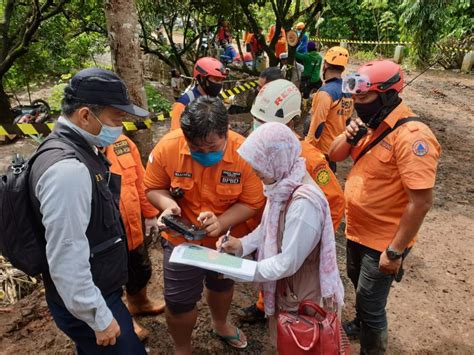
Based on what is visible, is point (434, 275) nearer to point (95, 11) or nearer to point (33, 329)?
point (33, 329)

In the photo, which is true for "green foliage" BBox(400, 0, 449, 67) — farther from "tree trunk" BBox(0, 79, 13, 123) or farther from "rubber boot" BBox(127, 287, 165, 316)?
"rubber boot" BBox(127, 287, 165, 316)

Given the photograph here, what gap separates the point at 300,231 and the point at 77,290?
1063mm

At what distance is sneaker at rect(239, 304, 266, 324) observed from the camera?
3.49 m

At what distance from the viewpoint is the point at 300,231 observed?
1915 millimetres

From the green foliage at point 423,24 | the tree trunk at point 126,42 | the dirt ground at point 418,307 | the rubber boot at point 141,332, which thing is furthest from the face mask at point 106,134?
the green foliage at point 423,24

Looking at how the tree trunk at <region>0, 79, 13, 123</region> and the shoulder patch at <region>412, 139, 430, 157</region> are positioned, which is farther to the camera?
the tree trunk at <region>0, 79, 13, 123</region>

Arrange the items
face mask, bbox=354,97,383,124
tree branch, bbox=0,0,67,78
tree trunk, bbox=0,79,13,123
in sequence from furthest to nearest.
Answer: tree trunk, bbox=0,79,13,123, tree branch, bbox=0,0,67,78, face mask, bbox=354,97,383,124

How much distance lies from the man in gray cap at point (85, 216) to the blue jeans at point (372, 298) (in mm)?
1510

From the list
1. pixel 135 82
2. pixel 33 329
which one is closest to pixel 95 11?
pixel 135 82

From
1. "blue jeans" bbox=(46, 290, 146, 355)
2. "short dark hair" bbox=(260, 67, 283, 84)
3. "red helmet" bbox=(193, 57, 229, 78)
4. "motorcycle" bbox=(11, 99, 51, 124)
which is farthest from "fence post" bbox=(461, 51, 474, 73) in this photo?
"blue jeans" bbox=(46, 290, 146, 355)

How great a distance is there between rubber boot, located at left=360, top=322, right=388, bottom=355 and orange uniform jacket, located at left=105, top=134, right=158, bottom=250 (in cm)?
181

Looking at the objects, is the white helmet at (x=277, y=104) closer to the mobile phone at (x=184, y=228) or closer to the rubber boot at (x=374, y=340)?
A: the mobile phone at (x=184, y=228)

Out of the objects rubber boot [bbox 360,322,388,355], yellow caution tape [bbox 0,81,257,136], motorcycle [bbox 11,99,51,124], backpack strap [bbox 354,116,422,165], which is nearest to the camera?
backpack strap [bbox 354,116,422,165]

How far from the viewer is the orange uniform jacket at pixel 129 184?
278cm
